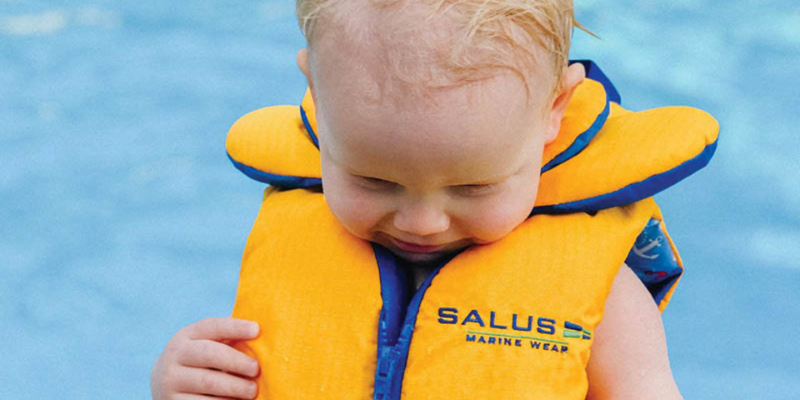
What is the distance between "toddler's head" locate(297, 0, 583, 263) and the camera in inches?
65.0

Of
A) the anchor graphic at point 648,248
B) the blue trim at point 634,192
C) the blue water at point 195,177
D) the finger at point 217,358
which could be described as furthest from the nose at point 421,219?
the blue water at point 195,177

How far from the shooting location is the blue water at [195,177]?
11.3 ft

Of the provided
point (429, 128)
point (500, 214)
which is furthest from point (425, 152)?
point (500, 214)

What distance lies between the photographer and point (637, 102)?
176 inches

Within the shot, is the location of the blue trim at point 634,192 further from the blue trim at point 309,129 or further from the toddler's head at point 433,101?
the blue trim at point 309,129

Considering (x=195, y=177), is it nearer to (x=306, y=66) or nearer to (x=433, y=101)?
(x=306, y=66)

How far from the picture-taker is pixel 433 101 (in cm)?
166

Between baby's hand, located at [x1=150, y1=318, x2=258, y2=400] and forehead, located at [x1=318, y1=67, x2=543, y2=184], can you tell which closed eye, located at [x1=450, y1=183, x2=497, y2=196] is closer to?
forehead, located at [x1=318, y1=67, x2=543, y2=184]

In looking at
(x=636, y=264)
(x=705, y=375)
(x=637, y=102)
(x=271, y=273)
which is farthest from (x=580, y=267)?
(x=637, y=102)

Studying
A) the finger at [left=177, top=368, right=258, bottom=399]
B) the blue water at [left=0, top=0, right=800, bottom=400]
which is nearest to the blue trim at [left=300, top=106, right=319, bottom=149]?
the finger at [left=177, top=368, right=258, bottom=399]

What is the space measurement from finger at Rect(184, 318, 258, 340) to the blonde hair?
621 mm

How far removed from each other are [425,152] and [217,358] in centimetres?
67

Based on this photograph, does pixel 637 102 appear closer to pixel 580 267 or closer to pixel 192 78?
pixel 192 78

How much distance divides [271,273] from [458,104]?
2.20ft
